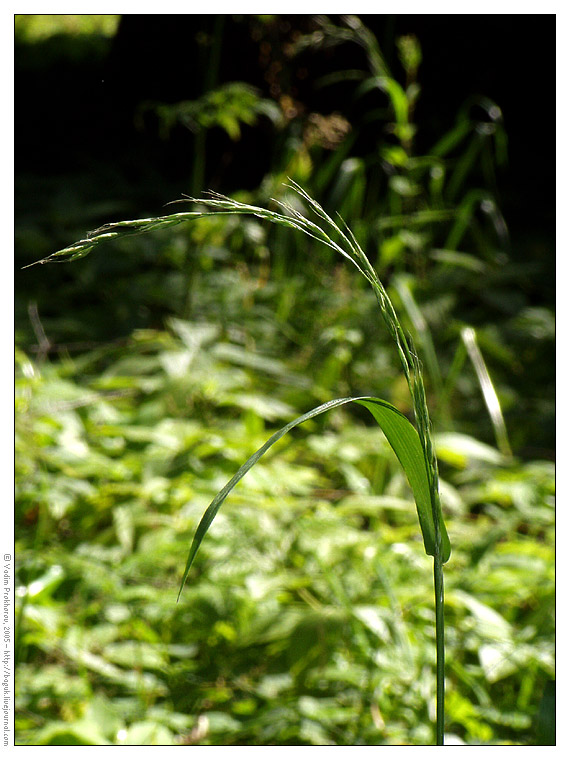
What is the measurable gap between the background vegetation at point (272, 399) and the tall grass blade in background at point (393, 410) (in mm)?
440

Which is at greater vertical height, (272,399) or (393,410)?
(272,399)

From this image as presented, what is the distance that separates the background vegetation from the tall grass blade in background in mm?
440

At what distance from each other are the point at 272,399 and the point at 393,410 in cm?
135

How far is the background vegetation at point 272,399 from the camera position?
100cm

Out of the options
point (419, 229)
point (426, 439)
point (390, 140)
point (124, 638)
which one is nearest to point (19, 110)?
point (390, 140)

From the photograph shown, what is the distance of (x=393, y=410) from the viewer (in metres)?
0.35

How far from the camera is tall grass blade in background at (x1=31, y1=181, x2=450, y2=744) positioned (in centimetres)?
30

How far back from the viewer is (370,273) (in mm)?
333

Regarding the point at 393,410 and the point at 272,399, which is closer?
the point at 393,410

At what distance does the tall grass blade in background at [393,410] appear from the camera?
30 cm

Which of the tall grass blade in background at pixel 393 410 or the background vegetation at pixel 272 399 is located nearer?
the tall grass blade in background at pixel 393 410

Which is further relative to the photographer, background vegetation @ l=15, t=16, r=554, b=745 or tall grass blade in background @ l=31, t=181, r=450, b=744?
background vegetation @ l=15, t=16, r=554, b=745
